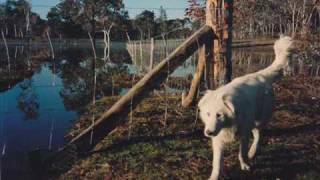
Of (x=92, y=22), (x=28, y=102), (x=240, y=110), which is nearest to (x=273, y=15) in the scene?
(x=92, y=22)

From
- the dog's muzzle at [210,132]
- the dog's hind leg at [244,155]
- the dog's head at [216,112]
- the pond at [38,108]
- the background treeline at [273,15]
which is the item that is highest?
the background treeline at [273,15]

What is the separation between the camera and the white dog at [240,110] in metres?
7.68

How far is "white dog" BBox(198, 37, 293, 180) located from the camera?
7680 millimetres

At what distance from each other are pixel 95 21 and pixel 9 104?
10607 cm

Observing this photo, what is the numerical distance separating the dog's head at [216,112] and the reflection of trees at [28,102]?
38.3ft

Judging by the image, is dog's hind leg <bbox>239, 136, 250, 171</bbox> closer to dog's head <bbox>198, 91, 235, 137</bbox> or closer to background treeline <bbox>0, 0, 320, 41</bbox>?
dog's head <bbox>198, 91, 235, 137</bbox>

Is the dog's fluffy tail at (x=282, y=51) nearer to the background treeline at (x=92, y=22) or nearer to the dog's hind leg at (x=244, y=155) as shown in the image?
the dog's hind leg at (x=244, y=155)

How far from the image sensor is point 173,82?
24.5m

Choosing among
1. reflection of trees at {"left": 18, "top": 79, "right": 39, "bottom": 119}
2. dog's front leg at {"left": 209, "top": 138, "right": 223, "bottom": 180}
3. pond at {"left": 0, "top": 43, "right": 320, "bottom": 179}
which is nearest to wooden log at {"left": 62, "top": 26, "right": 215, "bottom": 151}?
pond at {"left": 0, "top": 43, "right": 320, "bottom": 179}

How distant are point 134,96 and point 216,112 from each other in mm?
4265

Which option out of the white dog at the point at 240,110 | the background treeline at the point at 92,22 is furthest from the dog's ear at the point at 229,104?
the background treeline at the point at 92,22

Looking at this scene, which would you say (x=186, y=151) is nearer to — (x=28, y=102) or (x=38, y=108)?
(x=38, y=108)

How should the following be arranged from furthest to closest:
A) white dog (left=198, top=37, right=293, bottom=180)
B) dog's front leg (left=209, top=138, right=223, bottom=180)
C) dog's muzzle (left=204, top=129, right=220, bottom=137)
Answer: dog's front leg (left=209, top=138, right=223, bottom=180)
white dog (left=198, top=37, right=293, bottom=180)
dog's muzzle (left=204, top=129, right=220, bottom=137)

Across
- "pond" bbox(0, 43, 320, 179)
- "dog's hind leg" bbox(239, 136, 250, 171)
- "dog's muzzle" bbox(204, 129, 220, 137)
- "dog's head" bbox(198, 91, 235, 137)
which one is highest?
"dog's head" bbox(198, 91, 235, 137)
